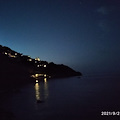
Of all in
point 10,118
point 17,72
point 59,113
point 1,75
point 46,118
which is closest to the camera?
point 10,118

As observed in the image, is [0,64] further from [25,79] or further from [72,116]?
[72,116]

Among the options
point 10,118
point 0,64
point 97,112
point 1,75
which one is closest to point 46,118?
point 10,118

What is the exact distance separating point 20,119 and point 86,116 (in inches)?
535

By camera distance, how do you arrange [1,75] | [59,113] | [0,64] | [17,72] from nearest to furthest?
[59,113] → [1,75] → [0,64] → [17,72]

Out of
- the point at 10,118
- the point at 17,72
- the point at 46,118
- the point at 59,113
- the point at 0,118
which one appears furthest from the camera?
the point at 17,72

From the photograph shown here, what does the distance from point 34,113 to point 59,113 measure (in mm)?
5735

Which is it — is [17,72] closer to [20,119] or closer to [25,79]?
[25,79]

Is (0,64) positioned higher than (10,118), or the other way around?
(0,64)

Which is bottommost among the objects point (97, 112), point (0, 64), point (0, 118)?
point (97, 112)

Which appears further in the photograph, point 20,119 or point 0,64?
point 0,64

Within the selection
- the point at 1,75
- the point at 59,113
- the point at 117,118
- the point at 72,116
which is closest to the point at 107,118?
the point at 117,118

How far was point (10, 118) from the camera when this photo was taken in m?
26.7

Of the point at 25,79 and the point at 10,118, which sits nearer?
the point at 10,118

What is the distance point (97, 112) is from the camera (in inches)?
1297
